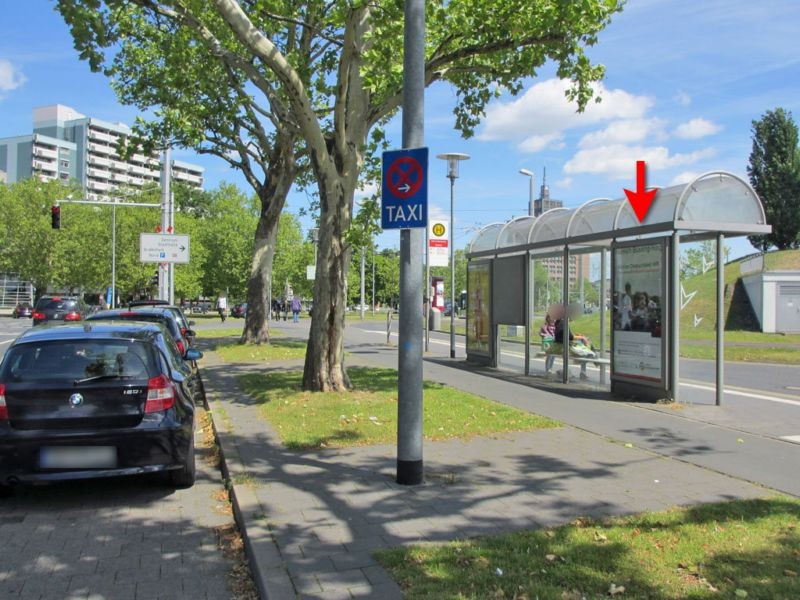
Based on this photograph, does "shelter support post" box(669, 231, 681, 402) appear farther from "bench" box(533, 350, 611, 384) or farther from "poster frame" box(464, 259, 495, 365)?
"poster frame" box(464, 259, 495, 365)

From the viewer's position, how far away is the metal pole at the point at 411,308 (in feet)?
18.1

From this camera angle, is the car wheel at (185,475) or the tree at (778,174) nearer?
the car wheel at (185,475)

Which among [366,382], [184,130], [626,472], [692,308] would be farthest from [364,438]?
[692,308]

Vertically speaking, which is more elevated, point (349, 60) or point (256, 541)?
point (349, 60)

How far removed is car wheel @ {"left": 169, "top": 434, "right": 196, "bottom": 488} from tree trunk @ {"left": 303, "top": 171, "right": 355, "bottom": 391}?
4.34 metres

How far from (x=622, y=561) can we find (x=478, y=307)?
11862 millimetres

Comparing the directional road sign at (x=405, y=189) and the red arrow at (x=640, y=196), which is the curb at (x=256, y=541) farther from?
the red arrow at (x=640, y=196)

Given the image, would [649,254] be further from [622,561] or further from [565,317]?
[622,561]

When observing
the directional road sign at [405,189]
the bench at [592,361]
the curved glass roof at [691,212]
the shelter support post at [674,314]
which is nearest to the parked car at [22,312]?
the bench at [592,361]

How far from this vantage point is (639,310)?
10.4 m

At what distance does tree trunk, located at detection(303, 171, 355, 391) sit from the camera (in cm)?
1013

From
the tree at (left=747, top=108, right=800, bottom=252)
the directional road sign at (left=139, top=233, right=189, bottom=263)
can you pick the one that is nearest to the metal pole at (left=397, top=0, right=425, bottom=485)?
the directional road sign at (left=139, top=233, right=189, bottom=263)

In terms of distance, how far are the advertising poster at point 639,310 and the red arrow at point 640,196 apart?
0.57 m

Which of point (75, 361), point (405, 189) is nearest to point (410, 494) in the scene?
point (405, 189)
